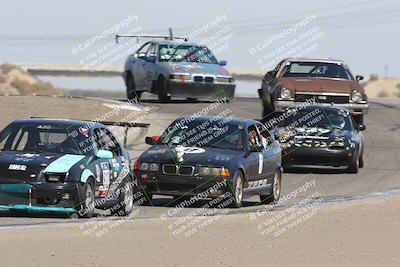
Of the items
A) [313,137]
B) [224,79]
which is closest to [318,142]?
[313,137]

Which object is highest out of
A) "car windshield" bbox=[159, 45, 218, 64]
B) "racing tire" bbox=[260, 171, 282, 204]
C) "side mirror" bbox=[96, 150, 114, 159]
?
"side mirror" bbox=[96, 150, 114, 159]

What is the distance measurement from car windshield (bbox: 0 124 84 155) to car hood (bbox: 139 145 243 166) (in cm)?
172

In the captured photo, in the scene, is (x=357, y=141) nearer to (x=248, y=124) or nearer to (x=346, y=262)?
(x=248, y=124)

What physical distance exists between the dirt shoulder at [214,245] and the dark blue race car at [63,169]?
3.03 feet

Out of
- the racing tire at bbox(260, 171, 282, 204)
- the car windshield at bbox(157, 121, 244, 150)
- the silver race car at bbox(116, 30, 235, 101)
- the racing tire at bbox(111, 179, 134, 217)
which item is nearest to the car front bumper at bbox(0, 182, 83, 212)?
the racing tire at bbox(111, 179, 134, 217)

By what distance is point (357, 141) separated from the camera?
23.1 meters

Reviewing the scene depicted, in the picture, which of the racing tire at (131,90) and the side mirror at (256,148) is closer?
the side mirror at (256,148)

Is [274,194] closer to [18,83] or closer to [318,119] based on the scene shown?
[318,119]

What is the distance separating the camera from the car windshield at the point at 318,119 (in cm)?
2334

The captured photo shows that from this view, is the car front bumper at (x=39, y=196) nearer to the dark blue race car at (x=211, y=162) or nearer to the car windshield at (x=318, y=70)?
the dark blue race car at (x=211, y=162)

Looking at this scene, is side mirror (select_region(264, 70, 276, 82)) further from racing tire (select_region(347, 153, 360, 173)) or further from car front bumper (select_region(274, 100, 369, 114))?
racing tire (select_region(347, 153, 360, 173))

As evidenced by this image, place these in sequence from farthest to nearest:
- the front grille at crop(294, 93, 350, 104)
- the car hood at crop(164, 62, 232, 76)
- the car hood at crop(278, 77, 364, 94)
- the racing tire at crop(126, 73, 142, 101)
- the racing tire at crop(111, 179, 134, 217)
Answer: the racing tire at crop(126, 73, 142, 101), the car hood at crop(164, 62, 232, 76), the car hood at crop(278, 77, 364, 94), the front grille at crop(294, 93, 350, 104), the racing tire at crop(111, 179, 134, 217)

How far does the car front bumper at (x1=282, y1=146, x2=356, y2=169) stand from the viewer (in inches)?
890

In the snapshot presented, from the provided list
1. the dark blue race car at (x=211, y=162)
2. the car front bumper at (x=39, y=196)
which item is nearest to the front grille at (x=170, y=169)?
the dark blue race car at (x=211, y=162)
